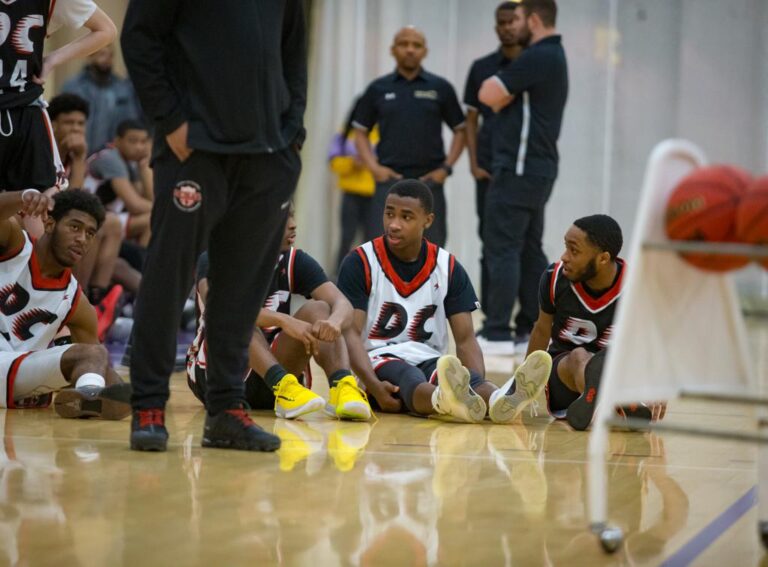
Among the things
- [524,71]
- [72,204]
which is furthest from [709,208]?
[524,71]

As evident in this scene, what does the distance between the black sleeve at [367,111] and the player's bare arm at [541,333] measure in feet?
12.6

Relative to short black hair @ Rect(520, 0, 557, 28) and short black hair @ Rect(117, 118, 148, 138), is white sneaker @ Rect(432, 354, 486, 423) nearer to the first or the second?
short black hair @ Rect(520, 0, 557, 28)

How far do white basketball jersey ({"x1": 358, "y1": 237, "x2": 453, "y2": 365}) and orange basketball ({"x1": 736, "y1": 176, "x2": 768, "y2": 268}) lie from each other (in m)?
3.00

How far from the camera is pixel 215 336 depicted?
3955 mm

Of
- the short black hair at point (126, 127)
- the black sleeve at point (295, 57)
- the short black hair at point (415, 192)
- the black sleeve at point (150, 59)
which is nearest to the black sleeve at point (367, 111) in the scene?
the short black hair at point (126, 127)

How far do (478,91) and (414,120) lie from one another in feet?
1.65

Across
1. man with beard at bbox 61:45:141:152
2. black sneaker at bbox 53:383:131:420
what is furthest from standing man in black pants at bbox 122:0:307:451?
man with beard at bbox 61:45:141:152

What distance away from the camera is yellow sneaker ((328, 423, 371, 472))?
3.88 metres

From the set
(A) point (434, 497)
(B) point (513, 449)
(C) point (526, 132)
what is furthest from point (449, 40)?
(A) point (434, 497)

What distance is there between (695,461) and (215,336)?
1.74 meters

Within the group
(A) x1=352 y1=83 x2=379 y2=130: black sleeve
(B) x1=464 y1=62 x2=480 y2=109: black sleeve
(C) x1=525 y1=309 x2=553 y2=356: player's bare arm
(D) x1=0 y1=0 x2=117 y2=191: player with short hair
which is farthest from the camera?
(A) x1=352 y1=83 x2=379 y2=130: black sleeve

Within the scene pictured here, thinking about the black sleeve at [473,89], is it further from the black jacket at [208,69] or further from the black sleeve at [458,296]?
the black jacket at [208,69]

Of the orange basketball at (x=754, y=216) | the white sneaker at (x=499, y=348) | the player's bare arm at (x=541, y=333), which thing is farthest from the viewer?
the white sneaker at (x=499, y=348)

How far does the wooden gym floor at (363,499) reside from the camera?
2.69 meters
